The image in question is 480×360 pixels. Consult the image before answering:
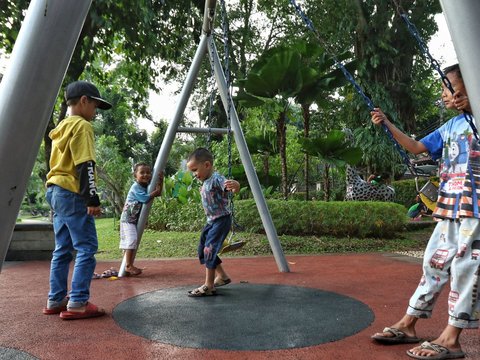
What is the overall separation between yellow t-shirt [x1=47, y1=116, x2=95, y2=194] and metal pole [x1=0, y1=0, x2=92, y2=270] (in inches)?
74.7

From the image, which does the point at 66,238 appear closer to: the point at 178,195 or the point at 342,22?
the point at 178,195

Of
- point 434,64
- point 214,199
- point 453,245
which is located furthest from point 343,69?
point 214,199

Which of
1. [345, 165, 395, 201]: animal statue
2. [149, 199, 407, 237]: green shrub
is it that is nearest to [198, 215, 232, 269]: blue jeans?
[149, 199, 407, 237]: green shrub

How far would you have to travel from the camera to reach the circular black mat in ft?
8.29

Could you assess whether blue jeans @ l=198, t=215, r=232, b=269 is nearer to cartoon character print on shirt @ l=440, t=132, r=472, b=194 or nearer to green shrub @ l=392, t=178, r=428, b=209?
cartoon character print on shirt @ l=440, t=132, r=472, b=194

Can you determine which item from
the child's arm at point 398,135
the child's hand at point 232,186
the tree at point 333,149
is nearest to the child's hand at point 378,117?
the child's arm at point 398,135

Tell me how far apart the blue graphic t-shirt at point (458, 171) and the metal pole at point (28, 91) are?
1.90m

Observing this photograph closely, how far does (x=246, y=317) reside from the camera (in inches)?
119

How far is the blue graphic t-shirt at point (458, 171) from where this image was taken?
2252 millimetres

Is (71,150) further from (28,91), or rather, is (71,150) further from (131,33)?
(131,33)

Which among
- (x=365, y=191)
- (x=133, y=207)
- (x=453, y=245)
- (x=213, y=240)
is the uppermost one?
(x=365, y=191)

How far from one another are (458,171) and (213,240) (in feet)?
6.98

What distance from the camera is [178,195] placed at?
37.1ft

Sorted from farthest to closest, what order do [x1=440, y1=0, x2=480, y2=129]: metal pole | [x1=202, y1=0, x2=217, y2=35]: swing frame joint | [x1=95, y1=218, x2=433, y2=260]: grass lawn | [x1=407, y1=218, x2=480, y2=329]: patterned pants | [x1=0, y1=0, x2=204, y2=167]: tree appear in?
[x1=95, y1=218, x2=433, y2=260]: grass lawn → [x1=0, y1=0, x2=204, y2=167]: tree → [x1=202, y1=0, x2=217, y2=35]: swing frame joint → [x1=407, y1=218, x2=480, y2=329]: patterned pants → [x1=440, y1=0, x2=480, y2=129]: metal pole
